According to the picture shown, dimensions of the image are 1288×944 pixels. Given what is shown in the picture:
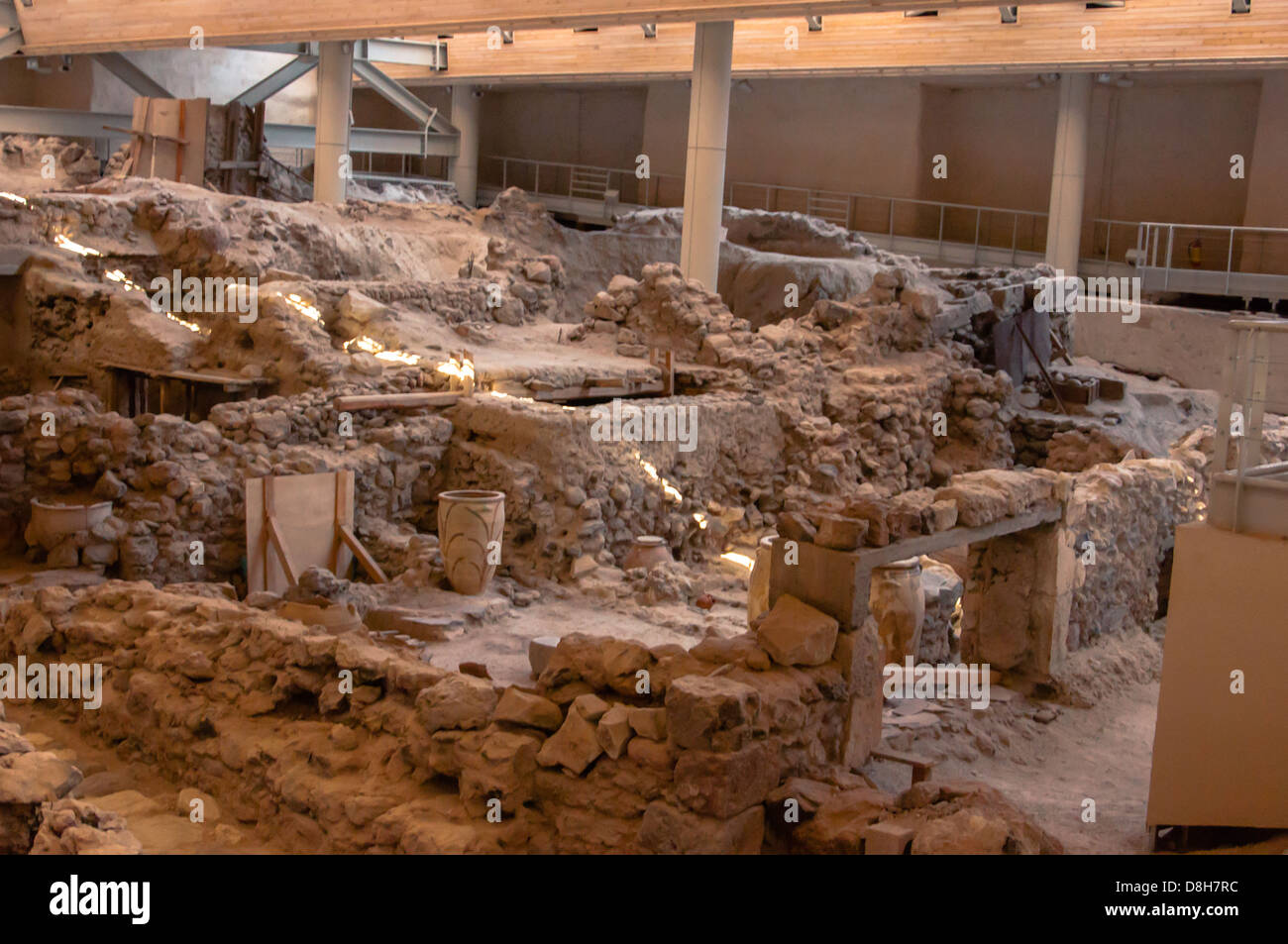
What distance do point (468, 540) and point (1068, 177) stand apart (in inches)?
552

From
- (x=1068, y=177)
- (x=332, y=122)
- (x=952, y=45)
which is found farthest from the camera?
(x=1068, y=177)

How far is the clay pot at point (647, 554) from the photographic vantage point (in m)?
11.9

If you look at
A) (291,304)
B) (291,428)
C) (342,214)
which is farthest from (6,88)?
(291,428)

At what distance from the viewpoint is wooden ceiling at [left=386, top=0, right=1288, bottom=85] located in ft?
55.5

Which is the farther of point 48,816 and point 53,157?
point 53,157

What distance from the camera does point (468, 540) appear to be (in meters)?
10.7

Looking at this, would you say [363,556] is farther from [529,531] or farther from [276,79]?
[276,79]

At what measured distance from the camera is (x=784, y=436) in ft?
50.0

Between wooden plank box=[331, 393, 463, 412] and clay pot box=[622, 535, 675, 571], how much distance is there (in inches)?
92.4

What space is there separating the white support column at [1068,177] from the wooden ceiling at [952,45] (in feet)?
7.11

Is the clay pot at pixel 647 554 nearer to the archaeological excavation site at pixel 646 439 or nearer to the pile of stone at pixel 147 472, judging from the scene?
the archaeological excavation site at pixel 646 439

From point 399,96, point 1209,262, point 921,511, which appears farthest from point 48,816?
point 399,96

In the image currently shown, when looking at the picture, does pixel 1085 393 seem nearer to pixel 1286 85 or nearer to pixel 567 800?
pixel 1286 85

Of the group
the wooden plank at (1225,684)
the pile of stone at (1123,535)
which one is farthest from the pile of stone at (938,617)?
the wooden plank at (1225,684)
